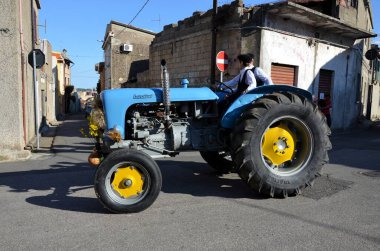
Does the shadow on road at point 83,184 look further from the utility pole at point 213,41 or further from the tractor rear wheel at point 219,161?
the utility pole at point 213,41

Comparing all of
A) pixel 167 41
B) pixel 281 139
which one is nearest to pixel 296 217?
pixel 281 139

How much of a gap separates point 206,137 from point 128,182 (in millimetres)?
1470

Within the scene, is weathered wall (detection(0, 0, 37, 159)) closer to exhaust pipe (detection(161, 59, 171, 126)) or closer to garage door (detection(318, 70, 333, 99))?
exhaust pipe (detection(161, 59, 171, 126))

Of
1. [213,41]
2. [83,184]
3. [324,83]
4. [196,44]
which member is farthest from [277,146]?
[324,83]

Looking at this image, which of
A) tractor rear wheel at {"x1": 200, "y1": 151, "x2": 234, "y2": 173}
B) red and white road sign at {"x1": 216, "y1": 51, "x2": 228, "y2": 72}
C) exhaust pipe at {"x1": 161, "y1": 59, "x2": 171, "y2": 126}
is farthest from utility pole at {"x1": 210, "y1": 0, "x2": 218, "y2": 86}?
exhaust pipe at {"x1": 161, "y1": 59, "x2": 171, "y2": 126}

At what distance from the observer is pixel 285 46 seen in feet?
39.4

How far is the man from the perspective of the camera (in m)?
5.03

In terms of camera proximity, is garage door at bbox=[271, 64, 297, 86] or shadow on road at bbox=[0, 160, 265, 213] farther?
garage door at bbox=[271, 64, 297, 86]

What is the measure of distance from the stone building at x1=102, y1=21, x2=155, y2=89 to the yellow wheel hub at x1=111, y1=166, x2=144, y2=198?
1734 cm

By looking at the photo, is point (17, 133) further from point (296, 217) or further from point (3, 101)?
point (296, 217)

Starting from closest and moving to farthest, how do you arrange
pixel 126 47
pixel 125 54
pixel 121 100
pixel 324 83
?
pixel 121 100 → pixel 324 83 → pixel 126 47 → pixel 125 54

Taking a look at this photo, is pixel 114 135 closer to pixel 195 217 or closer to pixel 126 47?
pixel 195 217

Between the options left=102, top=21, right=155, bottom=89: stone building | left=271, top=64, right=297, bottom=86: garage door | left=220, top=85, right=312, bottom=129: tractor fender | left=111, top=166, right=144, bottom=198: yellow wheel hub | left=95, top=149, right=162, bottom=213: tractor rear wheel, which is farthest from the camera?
left=102, top=21, right=155, bottom=89: stone building

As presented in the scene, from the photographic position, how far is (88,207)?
4.27 metres
